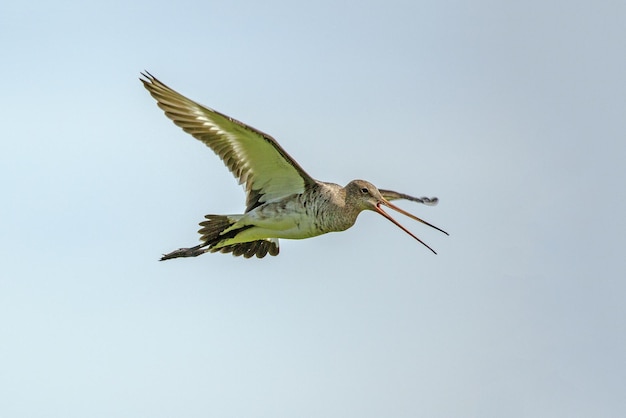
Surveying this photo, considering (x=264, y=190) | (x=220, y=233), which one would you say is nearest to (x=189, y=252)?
(x=220, y=233)

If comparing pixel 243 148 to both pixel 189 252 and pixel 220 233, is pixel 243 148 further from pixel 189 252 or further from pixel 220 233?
pixel 189 252

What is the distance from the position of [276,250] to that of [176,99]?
A: 3590 millimetres

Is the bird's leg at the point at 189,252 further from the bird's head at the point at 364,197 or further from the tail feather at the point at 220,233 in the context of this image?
the bird's head at the point at 364,197

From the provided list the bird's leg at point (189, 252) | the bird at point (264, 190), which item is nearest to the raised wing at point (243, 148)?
the bird at point (264, 190)

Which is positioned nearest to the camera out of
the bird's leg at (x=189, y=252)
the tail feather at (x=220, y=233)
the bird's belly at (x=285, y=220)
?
the bird's belly at (x=285, y=220)

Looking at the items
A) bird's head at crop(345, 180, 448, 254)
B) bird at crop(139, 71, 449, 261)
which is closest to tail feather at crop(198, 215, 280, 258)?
bird at crop(139, 71, 449, 261)

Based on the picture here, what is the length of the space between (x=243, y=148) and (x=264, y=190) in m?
0.81

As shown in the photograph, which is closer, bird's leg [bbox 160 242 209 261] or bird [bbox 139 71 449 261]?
bird [bbox 139 71 449 261]

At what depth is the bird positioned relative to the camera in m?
18.8

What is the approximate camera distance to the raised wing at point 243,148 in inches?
732

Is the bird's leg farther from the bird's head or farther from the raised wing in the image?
the bird's head

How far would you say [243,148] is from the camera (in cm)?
1919

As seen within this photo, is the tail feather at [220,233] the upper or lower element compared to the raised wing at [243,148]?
lower

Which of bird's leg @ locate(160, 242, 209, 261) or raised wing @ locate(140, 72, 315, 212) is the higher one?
raised wing @ locate(140, 72, 315, 212)
